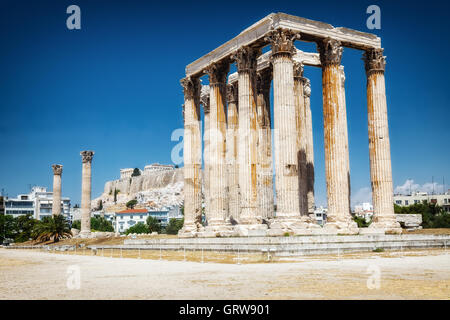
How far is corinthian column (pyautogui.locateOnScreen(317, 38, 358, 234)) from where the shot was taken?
3203 centimetres

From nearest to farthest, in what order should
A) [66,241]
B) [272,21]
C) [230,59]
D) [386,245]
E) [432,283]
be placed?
1. [432,283]
2. [386,245]
3. [272,21]
4. [230,59]
5. [66,241]

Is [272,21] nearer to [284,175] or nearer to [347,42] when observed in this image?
[347,42]

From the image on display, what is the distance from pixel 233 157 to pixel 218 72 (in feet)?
23.6

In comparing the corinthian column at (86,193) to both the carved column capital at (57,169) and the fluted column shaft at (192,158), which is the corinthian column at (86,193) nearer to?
the carved column capital at (57,169)

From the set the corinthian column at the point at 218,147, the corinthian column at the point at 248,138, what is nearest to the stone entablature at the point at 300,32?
the corinthian column at the point at 248,138

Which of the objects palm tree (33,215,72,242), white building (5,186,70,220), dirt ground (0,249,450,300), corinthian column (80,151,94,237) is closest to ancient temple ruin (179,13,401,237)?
dirt ground (0,249,450,300)

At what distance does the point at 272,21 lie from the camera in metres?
32.6

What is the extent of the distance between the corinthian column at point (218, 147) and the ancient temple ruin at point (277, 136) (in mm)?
81

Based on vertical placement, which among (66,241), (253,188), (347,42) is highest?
(347,42)

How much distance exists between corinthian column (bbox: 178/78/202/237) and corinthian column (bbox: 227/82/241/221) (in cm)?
288

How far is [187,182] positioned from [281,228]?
1458 cm

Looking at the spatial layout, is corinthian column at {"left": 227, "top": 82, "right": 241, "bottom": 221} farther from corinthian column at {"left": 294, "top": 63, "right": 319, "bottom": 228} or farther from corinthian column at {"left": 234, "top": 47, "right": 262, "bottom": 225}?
corinthian column at {"left": 294, "top": 63, "right": 319, "bottom": 228}

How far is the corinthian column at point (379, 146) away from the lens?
114 ft

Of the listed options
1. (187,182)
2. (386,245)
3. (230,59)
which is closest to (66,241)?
(187,182)
